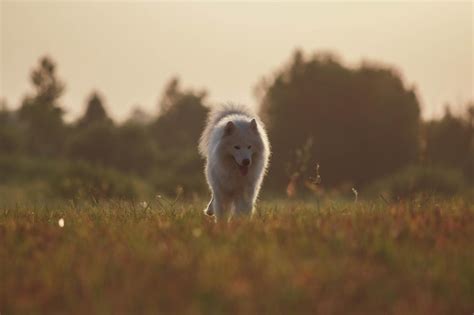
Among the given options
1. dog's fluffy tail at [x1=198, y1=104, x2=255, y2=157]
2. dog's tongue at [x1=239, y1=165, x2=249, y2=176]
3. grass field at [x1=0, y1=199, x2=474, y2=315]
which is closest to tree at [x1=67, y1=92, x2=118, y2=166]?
dog's fluffy tail at [x1=198, y1=104, x2=255, y2=157]

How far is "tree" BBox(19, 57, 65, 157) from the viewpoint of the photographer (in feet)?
232

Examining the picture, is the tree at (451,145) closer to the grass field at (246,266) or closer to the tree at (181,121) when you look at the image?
the tree at (181,121)

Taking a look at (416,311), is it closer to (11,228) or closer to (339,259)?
(339,259)

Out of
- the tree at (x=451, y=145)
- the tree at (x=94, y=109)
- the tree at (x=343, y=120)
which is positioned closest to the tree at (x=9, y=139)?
the tree at (x=94, y=109)

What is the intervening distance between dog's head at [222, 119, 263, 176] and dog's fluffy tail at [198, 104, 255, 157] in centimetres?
142

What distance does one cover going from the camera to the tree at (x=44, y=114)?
70.8 m

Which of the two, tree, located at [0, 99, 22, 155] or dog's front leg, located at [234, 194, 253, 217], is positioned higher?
tree, located at [0, 99, 22, 155]

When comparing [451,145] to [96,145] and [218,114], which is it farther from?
[218,114]

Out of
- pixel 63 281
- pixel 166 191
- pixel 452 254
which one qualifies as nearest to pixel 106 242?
pixel 63 281

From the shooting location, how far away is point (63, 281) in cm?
546

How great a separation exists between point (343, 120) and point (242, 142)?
33764 mm

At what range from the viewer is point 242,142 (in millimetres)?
11539

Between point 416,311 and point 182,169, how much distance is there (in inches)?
1759

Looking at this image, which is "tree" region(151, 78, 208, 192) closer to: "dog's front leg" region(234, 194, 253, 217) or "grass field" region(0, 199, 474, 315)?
"dog's front leg" region(234, 194, 253, 217)
